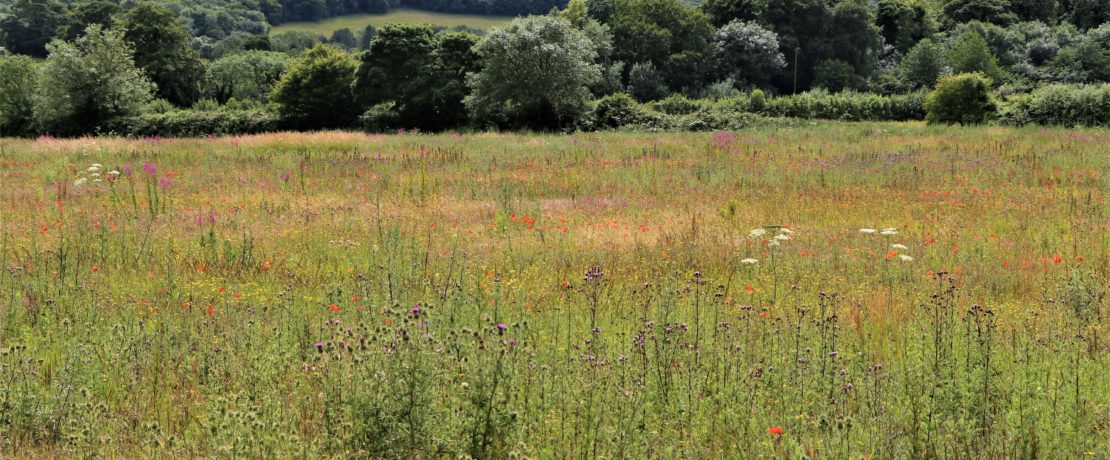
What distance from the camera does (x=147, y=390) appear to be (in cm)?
494

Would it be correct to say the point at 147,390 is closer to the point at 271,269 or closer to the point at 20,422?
the point at 20,422

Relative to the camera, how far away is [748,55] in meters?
66.2

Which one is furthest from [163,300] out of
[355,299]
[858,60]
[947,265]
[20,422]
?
[858,60]

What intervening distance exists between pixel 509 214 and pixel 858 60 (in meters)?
68.0

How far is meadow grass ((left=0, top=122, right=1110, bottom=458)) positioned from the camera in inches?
161

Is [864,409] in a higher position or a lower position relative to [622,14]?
lower

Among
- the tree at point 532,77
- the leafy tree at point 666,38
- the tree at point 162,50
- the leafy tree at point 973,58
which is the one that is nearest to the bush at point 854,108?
the tree at point 532,77

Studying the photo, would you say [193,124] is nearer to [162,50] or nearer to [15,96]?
[15,96]

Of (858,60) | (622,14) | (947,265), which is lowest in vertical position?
(947,265)

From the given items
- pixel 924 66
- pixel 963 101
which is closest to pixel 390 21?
pixel 924 66

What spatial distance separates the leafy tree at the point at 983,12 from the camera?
274 ft

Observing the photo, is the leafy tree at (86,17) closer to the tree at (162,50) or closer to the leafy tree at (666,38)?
the tree at (162,50)

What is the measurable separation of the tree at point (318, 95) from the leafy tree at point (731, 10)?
40.9 meters

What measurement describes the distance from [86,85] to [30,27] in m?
74.3
